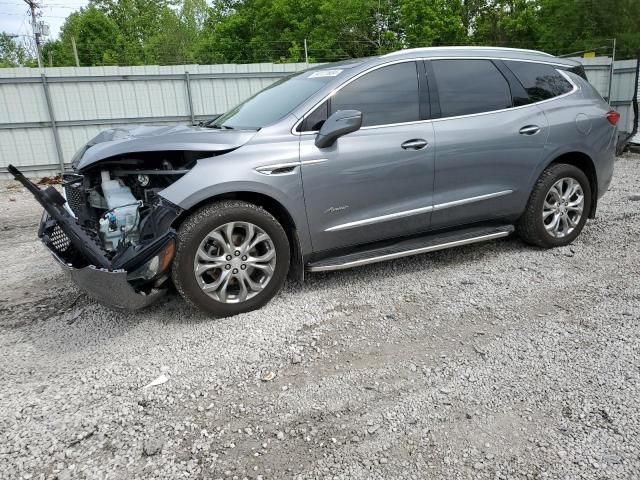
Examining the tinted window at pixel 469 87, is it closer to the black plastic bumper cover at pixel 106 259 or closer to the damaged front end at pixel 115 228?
the damaged front end at pixel 115 228

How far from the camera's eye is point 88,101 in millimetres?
11734

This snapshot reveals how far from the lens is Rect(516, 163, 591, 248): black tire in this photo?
4633 mm

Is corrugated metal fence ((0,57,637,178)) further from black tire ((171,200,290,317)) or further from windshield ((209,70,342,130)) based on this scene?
black tire ((171,200,290,317))

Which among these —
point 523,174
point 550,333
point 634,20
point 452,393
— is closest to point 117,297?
point 452,393

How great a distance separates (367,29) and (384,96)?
111 ft

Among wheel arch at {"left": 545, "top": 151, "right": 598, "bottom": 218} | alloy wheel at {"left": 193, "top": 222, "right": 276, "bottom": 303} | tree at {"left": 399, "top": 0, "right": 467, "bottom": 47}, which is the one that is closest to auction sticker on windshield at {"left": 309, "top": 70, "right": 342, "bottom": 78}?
alloy wheel at {"left": 193, "top": 222, "right": 276, "bottom": 303}

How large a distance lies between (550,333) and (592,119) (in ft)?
8.21

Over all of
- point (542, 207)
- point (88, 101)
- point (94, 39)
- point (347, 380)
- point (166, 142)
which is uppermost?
point (94, 39)

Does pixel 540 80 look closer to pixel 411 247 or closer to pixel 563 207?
pixel 563 207

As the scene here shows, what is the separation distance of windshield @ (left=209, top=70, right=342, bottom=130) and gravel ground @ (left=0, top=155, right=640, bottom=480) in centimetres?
140

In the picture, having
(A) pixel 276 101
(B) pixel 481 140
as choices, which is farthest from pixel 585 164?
(A) pixel 276 101

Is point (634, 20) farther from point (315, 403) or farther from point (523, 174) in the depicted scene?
point (315, 403)

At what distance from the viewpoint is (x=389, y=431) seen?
245 centimetres

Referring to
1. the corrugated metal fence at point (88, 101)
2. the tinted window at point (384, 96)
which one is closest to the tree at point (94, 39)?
the corrugated metal fence at point (88, 101)
